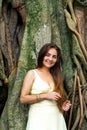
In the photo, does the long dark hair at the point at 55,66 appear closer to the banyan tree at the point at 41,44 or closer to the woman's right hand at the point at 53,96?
the woman's right hand at the point at 53,96

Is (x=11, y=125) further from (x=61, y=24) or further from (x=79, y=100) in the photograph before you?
(x=61, y=24)

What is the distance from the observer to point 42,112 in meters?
4.19

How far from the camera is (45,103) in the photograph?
13.8 feet

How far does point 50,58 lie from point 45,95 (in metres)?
0.34

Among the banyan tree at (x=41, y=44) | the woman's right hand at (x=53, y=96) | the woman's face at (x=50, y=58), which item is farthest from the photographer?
the banyan tree at (x=41, y=44)

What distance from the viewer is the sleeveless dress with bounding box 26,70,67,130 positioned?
4.19 meters

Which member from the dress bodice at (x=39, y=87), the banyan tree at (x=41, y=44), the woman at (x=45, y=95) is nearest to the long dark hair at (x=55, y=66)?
the woman at (x=45, y=95)

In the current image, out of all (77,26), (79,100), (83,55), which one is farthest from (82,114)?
(77,26)

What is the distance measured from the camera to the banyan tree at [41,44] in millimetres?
4770

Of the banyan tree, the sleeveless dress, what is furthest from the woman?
the banyan tree

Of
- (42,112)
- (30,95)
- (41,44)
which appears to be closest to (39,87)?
(30,95)

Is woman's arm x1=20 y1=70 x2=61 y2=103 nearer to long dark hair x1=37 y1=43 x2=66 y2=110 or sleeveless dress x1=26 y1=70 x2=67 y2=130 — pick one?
sleeveless dress x1=26 y1=70 x2=67 y2=130

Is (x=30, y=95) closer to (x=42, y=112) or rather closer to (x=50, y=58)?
(x=42, y=112)

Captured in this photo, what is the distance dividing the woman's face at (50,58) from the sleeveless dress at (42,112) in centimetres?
13
